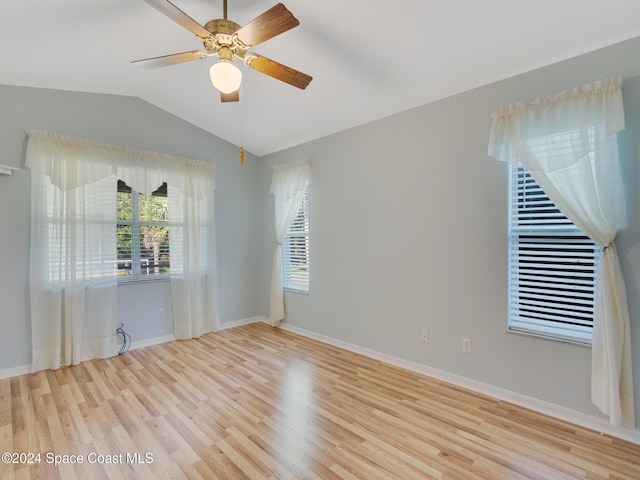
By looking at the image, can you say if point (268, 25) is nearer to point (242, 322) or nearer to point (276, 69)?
point (276, 69)

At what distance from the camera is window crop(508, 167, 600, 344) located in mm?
2250

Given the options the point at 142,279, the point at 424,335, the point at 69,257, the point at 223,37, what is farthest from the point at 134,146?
the point at 424,335

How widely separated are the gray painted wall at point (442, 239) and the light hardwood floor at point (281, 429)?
36 cm

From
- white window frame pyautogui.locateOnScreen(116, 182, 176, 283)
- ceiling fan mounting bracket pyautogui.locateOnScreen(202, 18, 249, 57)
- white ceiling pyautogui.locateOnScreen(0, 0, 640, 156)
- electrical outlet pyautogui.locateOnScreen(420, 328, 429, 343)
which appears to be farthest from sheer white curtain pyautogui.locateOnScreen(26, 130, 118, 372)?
electrical outlet pyautogui.locateOnScreen(420, 328, 429, 343)

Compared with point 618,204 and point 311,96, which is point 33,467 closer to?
point 311,96

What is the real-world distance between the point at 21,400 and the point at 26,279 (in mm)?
1193

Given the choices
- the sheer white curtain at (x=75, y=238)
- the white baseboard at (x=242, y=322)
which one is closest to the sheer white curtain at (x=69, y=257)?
the sheer white curtain at (x=75, y=238)

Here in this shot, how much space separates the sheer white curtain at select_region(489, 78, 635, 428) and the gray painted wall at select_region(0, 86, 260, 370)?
12.5 feet

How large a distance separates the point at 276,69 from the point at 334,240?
2.19 metres

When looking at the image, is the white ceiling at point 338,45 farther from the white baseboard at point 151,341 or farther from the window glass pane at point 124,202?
the white baseboard at point 151,341

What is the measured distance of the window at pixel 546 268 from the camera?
2250mm

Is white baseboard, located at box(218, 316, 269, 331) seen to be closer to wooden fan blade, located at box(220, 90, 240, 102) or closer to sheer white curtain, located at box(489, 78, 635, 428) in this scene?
wooden fan blade, located at box(220, 90, 240, 102)

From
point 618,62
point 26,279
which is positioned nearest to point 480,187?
point 618,62

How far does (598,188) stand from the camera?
2.09 metres
